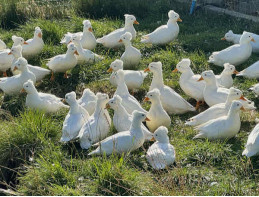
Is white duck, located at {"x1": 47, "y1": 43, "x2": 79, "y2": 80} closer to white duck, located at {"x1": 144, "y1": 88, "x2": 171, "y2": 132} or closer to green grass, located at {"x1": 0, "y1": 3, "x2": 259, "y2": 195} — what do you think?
green grass, located at {"x1": 0, "y1": 3, "x2": 259, "y2": 195}

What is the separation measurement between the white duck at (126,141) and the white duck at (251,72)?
8.24ft

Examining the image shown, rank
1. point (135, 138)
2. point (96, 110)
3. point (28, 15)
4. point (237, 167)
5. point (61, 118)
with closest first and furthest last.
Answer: point (237, 167) → point (135, 138) → point (96, 110) → point (61, 118) → point (28, 15)

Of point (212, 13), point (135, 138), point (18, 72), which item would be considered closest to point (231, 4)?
point (212, 13)

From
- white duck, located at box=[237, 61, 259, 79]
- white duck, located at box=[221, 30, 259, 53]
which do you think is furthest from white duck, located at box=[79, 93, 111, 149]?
white duck, located at box=[221, 30, 259, 53]

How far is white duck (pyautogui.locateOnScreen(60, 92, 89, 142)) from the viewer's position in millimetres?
5867

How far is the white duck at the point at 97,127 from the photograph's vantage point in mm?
5793

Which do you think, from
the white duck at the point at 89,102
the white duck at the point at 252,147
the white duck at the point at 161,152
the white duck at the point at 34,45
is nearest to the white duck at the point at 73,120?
the white duck at the point at 89,102

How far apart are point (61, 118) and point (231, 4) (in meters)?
5.86

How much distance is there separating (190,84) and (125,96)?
3.53 ft

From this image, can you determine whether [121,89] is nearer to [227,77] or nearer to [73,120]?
[73,120]

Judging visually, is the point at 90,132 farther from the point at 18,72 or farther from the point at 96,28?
the point at 96,28

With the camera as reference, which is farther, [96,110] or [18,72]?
[18,72]

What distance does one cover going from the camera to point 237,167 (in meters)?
5.27

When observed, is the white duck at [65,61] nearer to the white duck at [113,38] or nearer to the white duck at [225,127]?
the white duck at [113,38]
